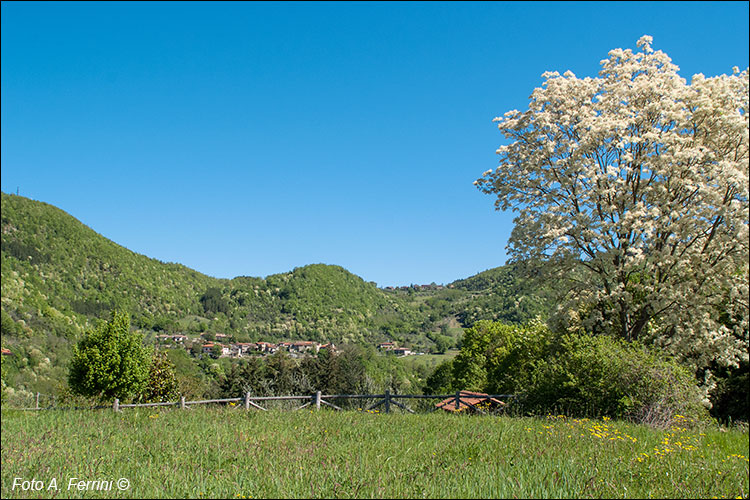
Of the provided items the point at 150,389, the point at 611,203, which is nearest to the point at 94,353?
the point at 150,389

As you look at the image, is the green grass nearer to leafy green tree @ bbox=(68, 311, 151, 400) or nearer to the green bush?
the green bush

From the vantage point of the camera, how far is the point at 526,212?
602 inches

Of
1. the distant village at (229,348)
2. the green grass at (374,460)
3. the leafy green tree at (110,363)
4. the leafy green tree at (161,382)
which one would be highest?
the green grass at (374,460)

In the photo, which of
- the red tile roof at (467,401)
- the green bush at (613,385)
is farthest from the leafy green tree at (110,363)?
the green bush at (613,385)

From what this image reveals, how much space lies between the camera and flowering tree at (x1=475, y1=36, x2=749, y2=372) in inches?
517

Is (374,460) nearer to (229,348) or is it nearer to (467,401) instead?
(467,401)

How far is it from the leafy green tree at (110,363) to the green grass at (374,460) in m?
20.9

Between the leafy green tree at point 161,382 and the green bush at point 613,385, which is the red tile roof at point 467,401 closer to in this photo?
the green bush at point 613,385

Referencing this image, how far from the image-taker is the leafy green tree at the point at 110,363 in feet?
95.0

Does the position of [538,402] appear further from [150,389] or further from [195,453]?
[150,389]

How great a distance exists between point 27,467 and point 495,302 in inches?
4604

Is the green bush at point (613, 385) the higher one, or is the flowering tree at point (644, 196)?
the flowering tree at point (644, 196)

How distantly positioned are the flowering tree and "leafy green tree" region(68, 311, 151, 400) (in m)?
24.3

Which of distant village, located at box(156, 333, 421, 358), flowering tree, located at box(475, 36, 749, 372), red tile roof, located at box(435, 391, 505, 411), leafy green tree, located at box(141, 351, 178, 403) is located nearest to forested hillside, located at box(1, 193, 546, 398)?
distant village, located at box(156, 333, 421, 358)
